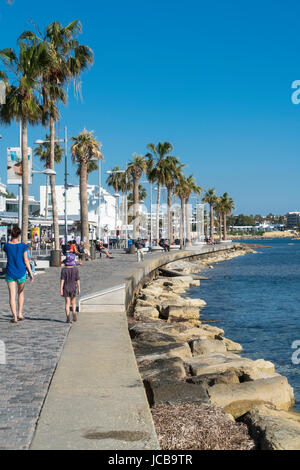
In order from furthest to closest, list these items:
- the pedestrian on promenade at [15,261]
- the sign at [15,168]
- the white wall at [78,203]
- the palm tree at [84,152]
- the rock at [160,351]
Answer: the white wall at [78,203]
the palm tree at [84,152]
the sign at [15,168]
the pedestrian on promenade at [15,261]
the rock at [160,351]

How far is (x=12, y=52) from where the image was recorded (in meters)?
24.1

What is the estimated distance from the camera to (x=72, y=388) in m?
6.29

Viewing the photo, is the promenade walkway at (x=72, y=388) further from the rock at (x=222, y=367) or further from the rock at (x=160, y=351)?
the rock at (x=222, y=367)

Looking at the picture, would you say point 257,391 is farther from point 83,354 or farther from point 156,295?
point 156,295

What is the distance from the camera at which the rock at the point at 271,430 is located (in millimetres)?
5781

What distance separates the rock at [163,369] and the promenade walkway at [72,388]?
1.62ft

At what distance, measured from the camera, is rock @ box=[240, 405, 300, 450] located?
5781mm

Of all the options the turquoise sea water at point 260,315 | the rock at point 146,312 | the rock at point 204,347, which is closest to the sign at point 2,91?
the rock at point 146,312

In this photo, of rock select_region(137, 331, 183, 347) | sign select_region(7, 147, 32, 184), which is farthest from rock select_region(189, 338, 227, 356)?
sign select_region(7, 147, 32, 184)

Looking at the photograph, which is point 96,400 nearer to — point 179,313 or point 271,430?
point 271,430

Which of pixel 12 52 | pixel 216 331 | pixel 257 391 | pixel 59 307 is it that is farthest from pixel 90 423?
pixel 12 52

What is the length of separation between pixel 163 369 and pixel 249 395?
1547 millimetres

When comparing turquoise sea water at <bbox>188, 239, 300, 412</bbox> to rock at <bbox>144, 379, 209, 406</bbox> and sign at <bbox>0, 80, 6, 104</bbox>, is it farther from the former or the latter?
sign at <bbox>0, 80, 6, 104</bbox>

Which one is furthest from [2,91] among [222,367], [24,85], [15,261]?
[222,367]
